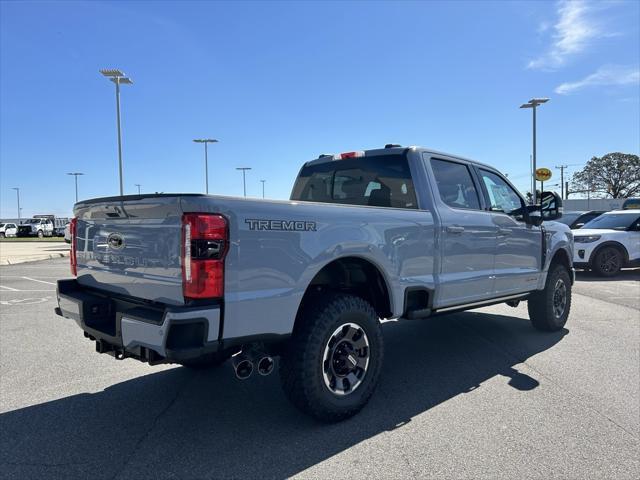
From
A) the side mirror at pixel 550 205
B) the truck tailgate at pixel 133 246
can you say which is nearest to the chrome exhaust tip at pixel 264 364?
the truck tailgate at pixel 133 246

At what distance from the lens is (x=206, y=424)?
340cm

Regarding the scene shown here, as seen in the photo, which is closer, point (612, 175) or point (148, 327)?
point (148, 327)

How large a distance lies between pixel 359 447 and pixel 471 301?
2139 mm

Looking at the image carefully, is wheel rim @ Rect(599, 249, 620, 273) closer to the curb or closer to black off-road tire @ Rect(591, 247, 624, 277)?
black off-road tire @ Rect(591, 247, 624, 277)

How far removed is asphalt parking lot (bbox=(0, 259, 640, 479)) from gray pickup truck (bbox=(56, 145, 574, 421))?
1.22 feet

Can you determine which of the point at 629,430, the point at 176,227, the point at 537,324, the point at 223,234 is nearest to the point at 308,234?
the point at 223,234

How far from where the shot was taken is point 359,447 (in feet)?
10.1

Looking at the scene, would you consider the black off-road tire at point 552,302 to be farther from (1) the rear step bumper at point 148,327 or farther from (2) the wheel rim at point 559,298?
(1) the rear step bumper at point 148,327

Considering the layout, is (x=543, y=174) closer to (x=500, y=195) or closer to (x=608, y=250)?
(x=608, y=250)

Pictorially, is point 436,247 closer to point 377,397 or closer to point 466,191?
point 466,191

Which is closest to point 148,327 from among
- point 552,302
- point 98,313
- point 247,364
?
point 247,364

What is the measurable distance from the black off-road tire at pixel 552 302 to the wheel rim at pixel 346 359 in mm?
3342

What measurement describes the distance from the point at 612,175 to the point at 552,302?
7816cm

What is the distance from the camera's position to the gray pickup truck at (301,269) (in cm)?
272
